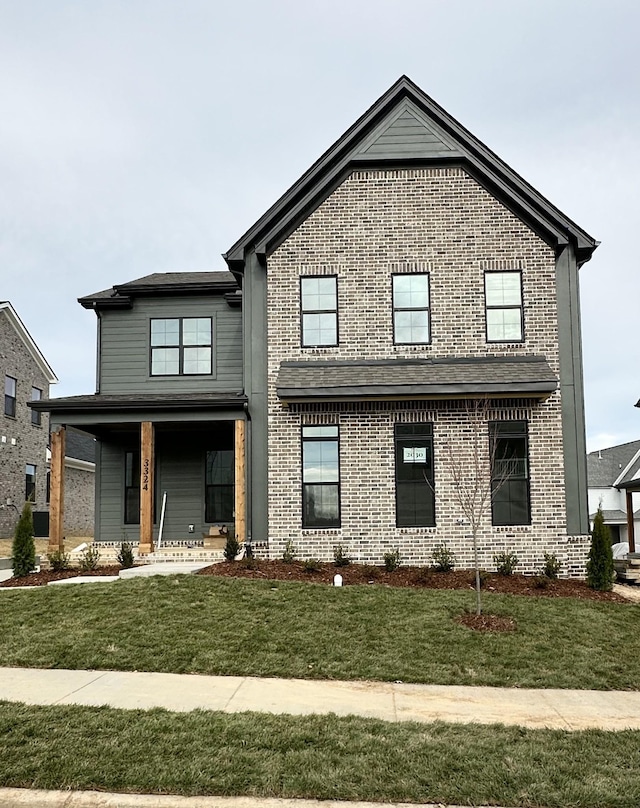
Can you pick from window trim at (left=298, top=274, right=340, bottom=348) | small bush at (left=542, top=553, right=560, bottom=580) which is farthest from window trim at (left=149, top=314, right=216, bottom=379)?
small bush at (left=542, top=553, right=560, bottom=580)

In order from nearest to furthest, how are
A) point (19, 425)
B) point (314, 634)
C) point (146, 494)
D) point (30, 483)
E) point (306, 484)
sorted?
point (314, 634)
point (306, 484)
point (146, 494)
point (19, 425)
point (30, 483)

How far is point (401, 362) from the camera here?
16172 mm

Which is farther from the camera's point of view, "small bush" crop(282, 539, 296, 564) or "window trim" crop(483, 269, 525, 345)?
"window trim" crop(483, 269, 525, 345)

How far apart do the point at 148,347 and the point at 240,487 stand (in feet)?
18.8

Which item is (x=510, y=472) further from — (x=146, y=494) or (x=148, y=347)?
(x=148, y=347)

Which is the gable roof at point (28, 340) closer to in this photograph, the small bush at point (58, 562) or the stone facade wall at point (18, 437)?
the stone facade wall at point (18, 437)

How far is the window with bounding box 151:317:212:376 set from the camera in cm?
1933

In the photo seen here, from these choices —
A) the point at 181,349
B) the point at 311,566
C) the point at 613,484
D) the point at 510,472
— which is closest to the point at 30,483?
the point at 181,349

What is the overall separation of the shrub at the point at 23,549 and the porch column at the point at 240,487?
13.6 feet

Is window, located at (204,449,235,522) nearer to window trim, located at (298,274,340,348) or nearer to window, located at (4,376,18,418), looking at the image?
window trim, located at (298,274,340,348)

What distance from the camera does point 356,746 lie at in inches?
238

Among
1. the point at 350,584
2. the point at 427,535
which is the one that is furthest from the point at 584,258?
the point at 350,584

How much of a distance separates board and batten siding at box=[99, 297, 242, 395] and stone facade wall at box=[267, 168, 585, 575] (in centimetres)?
313

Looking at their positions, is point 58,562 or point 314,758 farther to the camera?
point 58,562
